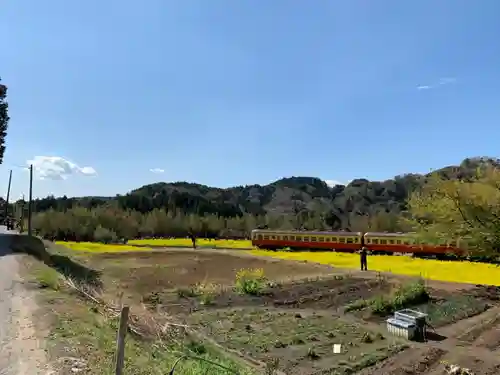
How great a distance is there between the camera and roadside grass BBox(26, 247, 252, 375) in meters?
8.02

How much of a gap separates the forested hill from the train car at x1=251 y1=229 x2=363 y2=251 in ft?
61.6

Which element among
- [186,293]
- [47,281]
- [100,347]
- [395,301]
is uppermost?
[47,281]

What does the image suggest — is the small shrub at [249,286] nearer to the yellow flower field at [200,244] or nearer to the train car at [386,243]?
the train car at [386,243]

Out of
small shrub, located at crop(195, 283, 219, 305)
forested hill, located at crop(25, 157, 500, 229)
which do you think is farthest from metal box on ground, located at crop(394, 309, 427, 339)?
forested hill, located at crop(25, 157, 500, 229)

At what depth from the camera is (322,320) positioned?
18328 millimetres

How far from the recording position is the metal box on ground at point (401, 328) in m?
15.9

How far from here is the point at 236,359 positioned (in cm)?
1306

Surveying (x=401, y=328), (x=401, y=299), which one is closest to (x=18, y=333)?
(x=401, y=328)

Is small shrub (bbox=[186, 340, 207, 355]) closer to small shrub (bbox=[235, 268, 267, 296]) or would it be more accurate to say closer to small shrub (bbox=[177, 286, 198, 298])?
small shrub (bbox=[177, 286, 198, 298])

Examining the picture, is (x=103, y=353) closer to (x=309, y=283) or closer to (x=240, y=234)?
(x=309, y=283)

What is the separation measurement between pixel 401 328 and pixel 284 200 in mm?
151769

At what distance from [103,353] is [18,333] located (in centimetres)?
270

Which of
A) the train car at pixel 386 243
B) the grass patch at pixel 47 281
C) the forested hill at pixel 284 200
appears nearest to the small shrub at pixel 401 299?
the grass patch at pixel 47 281

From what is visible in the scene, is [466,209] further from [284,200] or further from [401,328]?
[284,200]
